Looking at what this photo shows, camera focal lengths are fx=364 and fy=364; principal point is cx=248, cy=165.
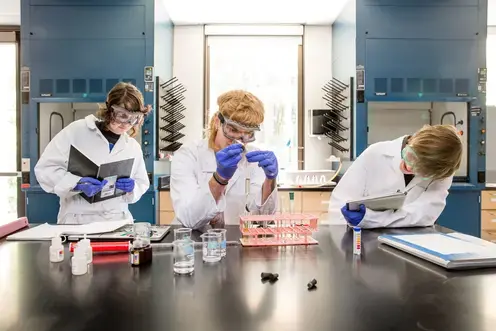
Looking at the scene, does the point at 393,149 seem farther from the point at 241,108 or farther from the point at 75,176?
the point at 75,176

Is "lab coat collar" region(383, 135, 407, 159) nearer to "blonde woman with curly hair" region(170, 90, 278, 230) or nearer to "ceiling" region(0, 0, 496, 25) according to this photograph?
"blonde woman with curly hair" region(170, 90, 278, 230)

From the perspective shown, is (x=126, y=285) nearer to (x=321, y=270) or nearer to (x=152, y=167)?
(x=321, y=270)

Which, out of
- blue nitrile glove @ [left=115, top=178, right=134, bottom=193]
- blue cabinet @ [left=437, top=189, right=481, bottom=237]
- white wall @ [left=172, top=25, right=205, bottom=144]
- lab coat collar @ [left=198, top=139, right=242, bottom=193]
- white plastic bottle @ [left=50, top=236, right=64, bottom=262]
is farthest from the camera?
white wall @ [left=172, top=25, right=205, bottom=144]

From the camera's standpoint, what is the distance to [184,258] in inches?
43.4

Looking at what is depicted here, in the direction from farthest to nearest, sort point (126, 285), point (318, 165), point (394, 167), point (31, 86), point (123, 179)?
point (318, 165)
point (31, 86)
point (123, 179)
point (394, 167)
point (126, 285)

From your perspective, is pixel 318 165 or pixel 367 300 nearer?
pixel 367 300

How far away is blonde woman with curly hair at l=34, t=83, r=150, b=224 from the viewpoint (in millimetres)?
2227

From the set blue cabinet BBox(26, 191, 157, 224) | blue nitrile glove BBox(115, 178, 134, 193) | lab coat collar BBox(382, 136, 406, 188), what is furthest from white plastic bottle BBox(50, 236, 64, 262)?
blue cabinet BBox(26, 191, 157, 224)

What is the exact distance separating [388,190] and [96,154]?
185cm

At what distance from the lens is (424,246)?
50.1 inches

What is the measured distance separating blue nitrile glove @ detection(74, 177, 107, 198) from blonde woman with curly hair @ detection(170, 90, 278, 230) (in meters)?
0.63

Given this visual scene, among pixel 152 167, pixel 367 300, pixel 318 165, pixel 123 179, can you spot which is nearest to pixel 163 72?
pixel 152 167

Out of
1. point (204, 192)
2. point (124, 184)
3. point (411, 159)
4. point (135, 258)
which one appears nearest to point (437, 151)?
point (411, 159)

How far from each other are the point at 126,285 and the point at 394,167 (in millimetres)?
1638
